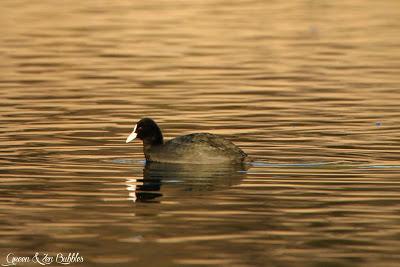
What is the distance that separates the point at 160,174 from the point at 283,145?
108 inches

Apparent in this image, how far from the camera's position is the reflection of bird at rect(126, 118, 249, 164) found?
63.7 ft

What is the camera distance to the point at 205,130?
76.6ft

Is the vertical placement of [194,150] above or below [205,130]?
above

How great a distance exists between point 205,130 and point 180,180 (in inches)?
203

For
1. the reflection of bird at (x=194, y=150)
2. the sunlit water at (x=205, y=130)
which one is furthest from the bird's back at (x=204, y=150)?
the sunlit water at (x=205, y=130)

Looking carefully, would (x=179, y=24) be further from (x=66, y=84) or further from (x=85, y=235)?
(x=85, y=235)

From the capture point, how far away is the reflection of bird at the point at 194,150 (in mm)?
19422

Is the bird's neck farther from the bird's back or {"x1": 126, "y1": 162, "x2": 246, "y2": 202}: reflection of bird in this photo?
the bird's back

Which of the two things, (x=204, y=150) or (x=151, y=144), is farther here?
(x=151, y=144)

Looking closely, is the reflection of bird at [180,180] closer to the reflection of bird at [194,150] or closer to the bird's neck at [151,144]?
the reflection of bird at [194,150]

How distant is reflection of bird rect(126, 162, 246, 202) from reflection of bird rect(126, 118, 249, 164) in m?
0.09

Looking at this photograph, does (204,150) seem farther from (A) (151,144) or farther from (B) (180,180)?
(B) (180,180)

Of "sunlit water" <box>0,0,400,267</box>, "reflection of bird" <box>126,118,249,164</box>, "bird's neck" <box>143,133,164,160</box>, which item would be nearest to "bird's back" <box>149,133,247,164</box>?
"reflection of bird" <box>126,118,249,164</box>

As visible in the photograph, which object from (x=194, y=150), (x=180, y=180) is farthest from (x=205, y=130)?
(x=180, y=180)
